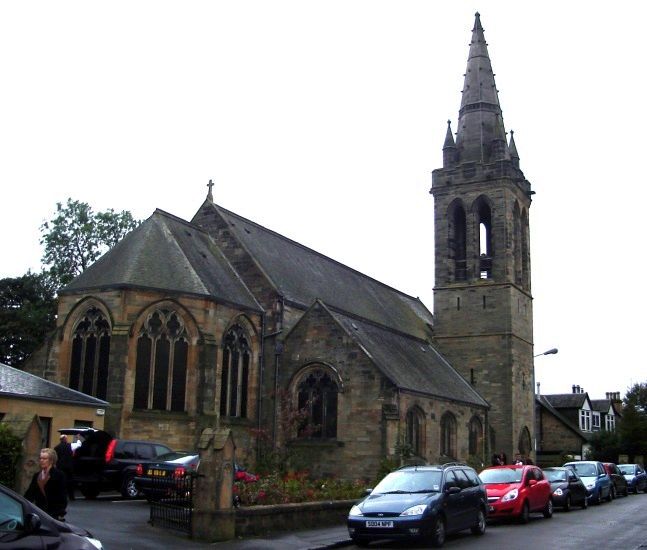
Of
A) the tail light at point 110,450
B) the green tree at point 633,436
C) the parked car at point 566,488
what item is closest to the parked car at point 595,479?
the parked car at point 566,488

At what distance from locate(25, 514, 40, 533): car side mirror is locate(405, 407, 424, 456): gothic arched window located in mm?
25346

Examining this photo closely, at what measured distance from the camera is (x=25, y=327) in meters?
46.4

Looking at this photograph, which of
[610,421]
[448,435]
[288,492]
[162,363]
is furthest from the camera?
[610,421]

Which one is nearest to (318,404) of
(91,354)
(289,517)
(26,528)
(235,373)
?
(235,373)

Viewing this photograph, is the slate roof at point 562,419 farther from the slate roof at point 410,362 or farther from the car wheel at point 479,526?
the car wheel at point 479,526

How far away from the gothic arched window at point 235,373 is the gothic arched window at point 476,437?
40.0ft

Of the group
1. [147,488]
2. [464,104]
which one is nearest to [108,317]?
[147,488]

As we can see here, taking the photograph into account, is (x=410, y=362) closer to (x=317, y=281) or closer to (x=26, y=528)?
(x=317, y=281)

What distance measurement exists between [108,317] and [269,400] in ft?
25.8

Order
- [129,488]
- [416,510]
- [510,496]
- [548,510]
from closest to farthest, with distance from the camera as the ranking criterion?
[416,510]
[510,496]
[129,488]
[548,510]

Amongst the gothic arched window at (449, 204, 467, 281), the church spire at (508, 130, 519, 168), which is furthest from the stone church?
the church spire at (508, 130, 519, 168)

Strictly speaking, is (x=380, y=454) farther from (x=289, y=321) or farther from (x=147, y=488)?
(x=147, y=488)

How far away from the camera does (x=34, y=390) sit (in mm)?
25516

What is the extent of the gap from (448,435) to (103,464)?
19423 mm
